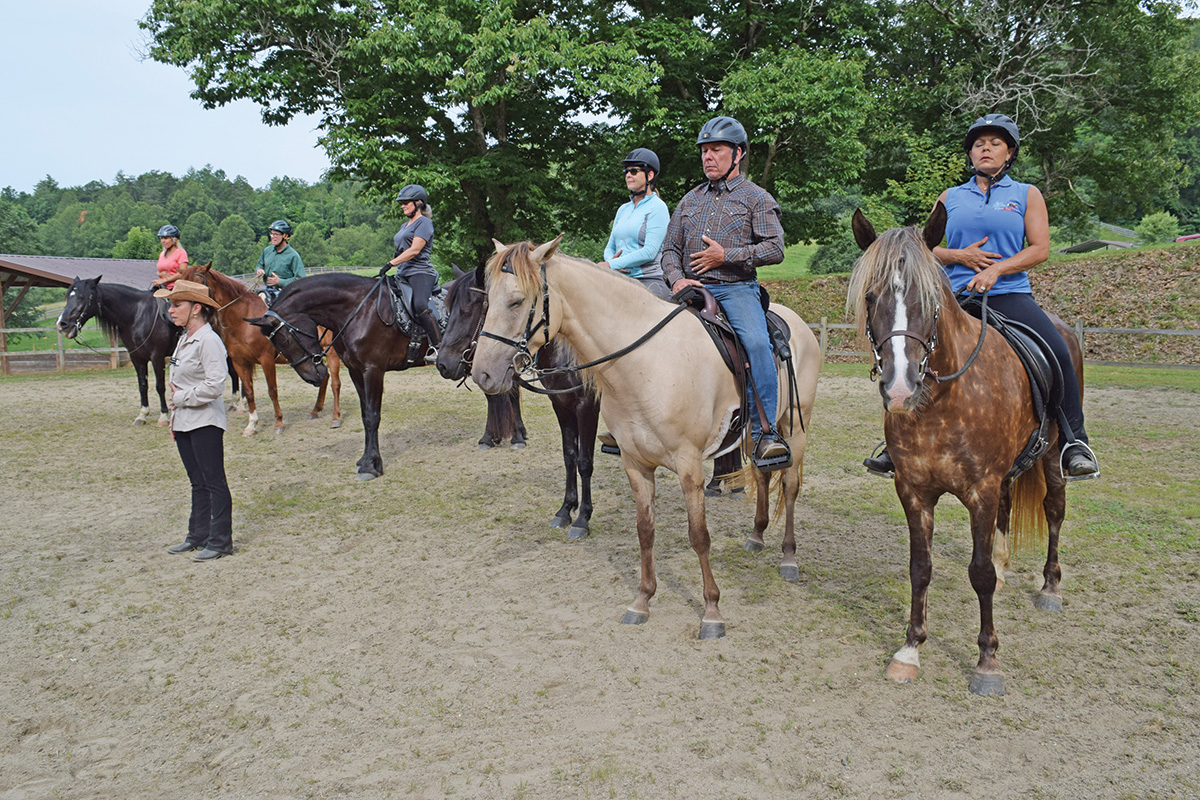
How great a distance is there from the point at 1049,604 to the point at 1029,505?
66cm

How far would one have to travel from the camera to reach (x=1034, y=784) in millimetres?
2992

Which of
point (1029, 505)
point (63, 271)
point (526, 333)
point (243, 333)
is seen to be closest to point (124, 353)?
point (63, 271)

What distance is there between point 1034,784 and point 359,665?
3.45m

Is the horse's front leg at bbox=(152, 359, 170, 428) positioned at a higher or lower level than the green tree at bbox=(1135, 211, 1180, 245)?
lower

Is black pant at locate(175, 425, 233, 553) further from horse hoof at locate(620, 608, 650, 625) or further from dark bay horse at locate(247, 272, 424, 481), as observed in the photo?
horse hoof at locate(620, 608, 650, 625)

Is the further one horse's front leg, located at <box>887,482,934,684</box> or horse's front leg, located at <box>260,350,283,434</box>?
horse's front leg, located at <box>260,350,283,434</box>

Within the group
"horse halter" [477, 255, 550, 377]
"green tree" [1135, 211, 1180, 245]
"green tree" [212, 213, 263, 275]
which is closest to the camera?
"horse halter" [477, 255, 550, 377]

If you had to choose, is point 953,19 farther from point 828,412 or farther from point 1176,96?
point 828,412

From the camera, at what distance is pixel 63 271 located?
1181 inches

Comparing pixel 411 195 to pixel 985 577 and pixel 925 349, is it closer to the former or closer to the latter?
pixel 925 349

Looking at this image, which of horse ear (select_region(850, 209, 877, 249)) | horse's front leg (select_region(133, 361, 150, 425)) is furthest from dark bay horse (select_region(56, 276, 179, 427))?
horse ear (select_region(850, 209, 877, 249))

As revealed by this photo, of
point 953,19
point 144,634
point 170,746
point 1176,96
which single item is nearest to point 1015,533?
point 170,746

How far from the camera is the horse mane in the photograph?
133 inches

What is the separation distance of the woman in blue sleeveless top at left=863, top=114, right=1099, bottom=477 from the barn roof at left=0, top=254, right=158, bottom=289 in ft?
80.3
